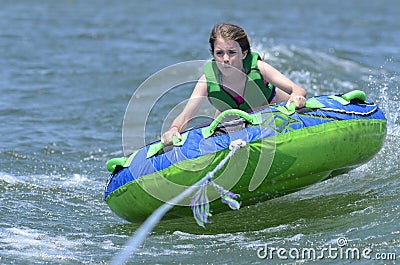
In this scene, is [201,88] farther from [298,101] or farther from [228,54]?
[298,101]

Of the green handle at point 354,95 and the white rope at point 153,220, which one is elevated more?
the green handle at point 354,95

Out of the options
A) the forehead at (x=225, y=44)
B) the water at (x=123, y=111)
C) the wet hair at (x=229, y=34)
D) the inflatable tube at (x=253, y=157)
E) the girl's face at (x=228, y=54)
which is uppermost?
the wet hair at (x=229, y=34)

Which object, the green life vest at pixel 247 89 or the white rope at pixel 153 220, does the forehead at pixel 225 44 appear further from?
the white rope at pixel 153 220

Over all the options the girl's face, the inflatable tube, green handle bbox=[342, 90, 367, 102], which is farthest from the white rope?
green handle bbox=[342, 90, 367, 102]

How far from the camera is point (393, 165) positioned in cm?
647

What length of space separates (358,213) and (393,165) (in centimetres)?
124

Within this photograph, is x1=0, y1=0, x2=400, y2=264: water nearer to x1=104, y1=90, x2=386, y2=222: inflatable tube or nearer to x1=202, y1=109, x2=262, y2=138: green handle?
x1=104, y1=90, x2=386, y2=222: inflatable tube

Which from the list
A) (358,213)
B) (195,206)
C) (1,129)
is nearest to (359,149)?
(358,213)

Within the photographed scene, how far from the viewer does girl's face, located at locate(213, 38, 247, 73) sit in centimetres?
552

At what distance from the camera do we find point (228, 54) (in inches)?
219

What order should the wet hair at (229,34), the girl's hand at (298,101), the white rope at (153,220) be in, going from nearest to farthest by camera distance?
1. the white rope at (153,220)
2. the girl's hand at (298,101)
3. the wet hair at (229,34)

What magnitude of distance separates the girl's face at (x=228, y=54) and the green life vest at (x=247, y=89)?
0.09m

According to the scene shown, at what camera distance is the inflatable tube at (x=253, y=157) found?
5.01m

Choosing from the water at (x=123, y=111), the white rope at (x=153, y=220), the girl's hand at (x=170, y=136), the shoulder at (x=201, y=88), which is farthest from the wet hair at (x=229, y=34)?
the water at (x=123, y=111)
